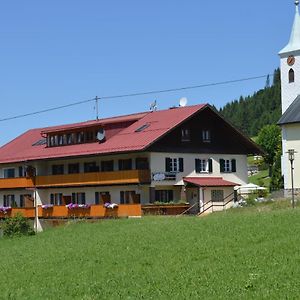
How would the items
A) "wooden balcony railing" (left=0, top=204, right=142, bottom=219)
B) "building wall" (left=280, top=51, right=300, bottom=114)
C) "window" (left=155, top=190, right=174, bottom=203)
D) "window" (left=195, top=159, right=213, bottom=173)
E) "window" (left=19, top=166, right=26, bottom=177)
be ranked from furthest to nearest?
"building wall" (left=280, top=51, right=300, bottom=114) < "window" (left=19, top=166, right=26, bottom=177) < "window" (left=195, top=159, right=213, bottom=173) < "window" (left=155, top=190, right=174, bottom=203) < "wooden balcony railing" (left=0, top=204, right=142, bottom=219)

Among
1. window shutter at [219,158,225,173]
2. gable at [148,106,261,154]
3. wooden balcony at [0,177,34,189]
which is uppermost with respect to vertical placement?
gable at [148,106,261,154]

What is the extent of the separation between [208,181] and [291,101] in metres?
16.0

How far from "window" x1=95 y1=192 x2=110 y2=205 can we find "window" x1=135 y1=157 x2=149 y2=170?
3715 mm

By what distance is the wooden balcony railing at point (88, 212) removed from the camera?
49.1 meters

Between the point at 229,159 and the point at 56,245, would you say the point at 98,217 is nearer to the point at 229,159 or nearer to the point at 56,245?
the point at 229,159

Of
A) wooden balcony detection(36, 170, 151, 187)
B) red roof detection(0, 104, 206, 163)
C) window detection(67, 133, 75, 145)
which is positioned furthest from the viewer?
window detection(67, 133, 75, 145)

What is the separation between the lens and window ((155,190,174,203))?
5159cm

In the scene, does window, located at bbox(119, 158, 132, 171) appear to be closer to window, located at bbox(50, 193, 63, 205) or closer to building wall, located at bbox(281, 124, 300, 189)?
window, located at bbox(50, 193, 63, 205)

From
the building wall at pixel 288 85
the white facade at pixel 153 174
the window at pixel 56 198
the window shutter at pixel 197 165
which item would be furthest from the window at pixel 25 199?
the building wall at pixel 288 85

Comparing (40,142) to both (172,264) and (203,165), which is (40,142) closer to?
(203,165)

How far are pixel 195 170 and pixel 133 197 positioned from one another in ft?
18.7

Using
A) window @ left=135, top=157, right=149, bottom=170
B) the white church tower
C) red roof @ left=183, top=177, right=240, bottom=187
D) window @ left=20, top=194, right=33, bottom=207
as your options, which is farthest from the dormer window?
the white church tower

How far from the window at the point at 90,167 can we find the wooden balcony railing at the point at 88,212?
11.4ft

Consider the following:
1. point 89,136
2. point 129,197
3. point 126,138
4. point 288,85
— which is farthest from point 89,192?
point 288,85
